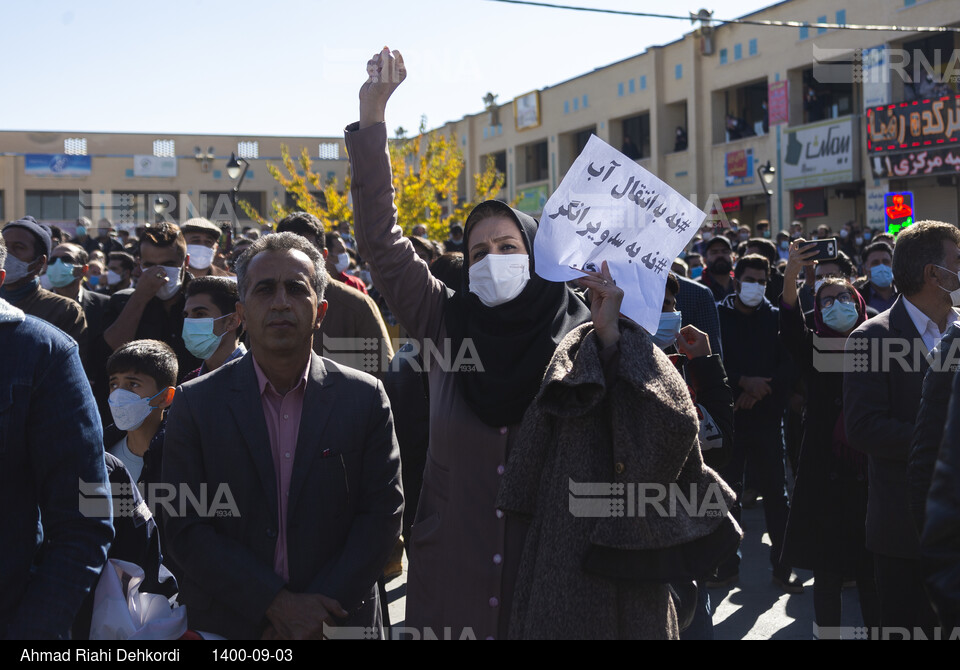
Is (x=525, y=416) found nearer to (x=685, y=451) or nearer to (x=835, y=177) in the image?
(x=685, y=451)

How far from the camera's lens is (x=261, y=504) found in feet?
9.19

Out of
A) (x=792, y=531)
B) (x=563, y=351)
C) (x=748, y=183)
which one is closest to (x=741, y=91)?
(x=748, y=183)

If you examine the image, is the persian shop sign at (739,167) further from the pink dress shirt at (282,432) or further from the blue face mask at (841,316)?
the pink dress shirt at (282,432)

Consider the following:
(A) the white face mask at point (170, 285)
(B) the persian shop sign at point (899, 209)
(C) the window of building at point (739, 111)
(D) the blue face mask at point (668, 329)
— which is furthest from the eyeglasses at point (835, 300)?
(C) the window of building at point (739, 111)

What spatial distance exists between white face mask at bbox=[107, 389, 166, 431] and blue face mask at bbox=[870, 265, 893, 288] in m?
6.13

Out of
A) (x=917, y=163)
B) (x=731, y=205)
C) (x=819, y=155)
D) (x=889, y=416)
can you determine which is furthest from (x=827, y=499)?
(x=731, y=205)

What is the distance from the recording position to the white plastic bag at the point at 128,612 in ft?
7.91

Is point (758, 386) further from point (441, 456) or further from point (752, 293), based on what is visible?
point (441, 456)

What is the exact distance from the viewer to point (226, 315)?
4.53 metres

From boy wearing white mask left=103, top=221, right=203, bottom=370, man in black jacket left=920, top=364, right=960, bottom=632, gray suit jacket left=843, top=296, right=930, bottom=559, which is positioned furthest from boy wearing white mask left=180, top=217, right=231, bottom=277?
man in black jacket left=920, top=364, right=960, bottom=632

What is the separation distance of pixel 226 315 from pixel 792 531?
9.89 feet

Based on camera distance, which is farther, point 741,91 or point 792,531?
point 741,91

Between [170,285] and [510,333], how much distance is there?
2830mm
